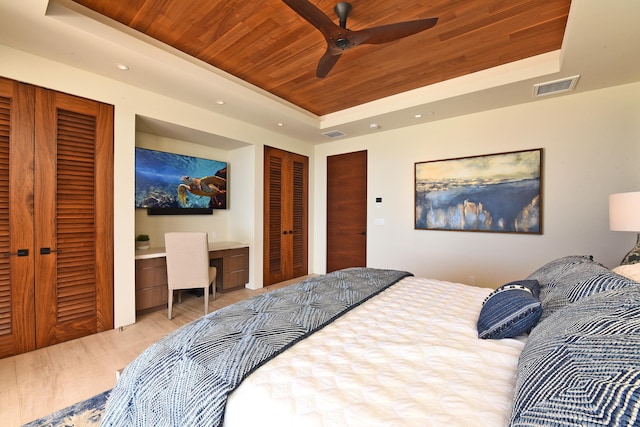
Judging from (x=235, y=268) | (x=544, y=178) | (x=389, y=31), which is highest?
(x=389, y=31)

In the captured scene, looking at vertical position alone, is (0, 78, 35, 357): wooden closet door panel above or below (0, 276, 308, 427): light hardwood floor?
above

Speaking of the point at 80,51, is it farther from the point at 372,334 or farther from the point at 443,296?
the point at 443,296

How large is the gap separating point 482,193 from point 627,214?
1457 mm

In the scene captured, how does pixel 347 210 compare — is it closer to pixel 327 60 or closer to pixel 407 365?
pixel 327 60

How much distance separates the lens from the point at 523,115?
3205 millimetres

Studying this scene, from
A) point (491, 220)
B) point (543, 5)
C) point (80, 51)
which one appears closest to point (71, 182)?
point (80, 51)

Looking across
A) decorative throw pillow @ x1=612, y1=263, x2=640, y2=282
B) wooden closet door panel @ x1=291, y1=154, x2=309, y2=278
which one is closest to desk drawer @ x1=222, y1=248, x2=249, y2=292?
wooden closet door panel @ x1=291, y1=154, x2=309, y2=278

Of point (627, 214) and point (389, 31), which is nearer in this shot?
point (389, 31)

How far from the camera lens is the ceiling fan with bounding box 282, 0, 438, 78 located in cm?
170

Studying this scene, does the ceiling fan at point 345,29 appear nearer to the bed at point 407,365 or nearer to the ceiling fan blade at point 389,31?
the ceiling fan blade at point 389,31

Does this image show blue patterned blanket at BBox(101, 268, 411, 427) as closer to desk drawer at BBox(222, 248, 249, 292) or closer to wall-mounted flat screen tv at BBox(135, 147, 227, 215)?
desk drawer at BBox(222, 248, 249, 292)

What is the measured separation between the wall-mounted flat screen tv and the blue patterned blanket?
2.71 m

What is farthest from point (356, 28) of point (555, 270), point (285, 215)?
point (285, 215)

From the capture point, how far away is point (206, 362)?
0.99 m
